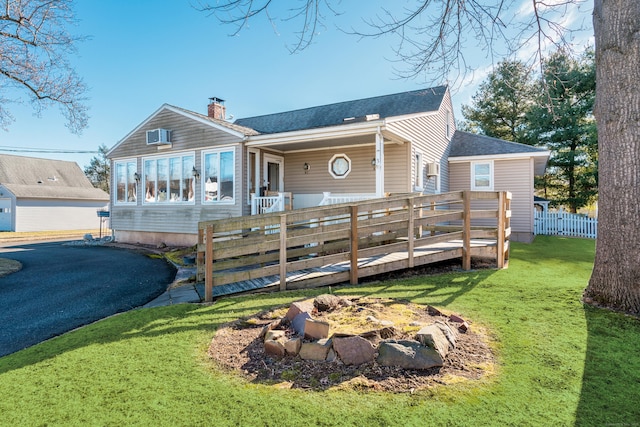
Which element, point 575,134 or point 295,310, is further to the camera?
point 575,134

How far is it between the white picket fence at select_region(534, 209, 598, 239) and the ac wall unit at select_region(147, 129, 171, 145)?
52.7ft

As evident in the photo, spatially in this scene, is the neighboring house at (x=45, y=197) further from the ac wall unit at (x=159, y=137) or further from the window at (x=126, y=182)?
the ac wall unit at (x=159, y=137)

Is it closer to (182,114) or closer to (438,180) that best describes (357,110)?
(438,180)

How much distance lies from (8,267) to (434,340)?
34.6ft

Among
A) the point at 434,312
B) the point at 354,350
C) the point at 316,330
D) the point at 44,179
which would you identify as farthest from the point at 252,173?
the point at 44,179

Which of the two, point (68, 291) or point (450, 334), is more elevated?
point (450, 334)

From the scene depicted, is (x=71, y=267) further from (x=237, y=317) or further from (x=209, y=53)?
(x=209, y=53)

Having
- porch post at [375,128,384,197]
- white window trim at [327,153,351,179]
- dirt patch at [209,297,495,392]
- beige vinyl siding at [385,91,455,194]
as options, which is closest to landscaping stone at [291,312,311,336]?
dirt patch at [209,297,495,392]

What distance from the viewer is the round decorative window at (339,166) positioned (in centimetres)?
1080

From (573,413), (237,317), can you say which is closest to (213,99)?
(237,317)

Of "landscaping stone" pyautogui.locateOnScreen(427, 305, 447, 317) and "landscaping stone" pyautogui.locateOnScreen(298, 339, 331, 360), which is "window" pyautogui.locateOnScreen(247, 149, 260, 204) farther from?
"landscaping stone" pyautogui.locateOnScreen(298, 339, 331, 360)

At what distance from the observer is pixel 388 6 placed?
5.60m

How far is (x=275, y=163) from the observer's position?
1174 centimetres

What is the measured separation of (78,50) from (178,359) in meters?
11.4
